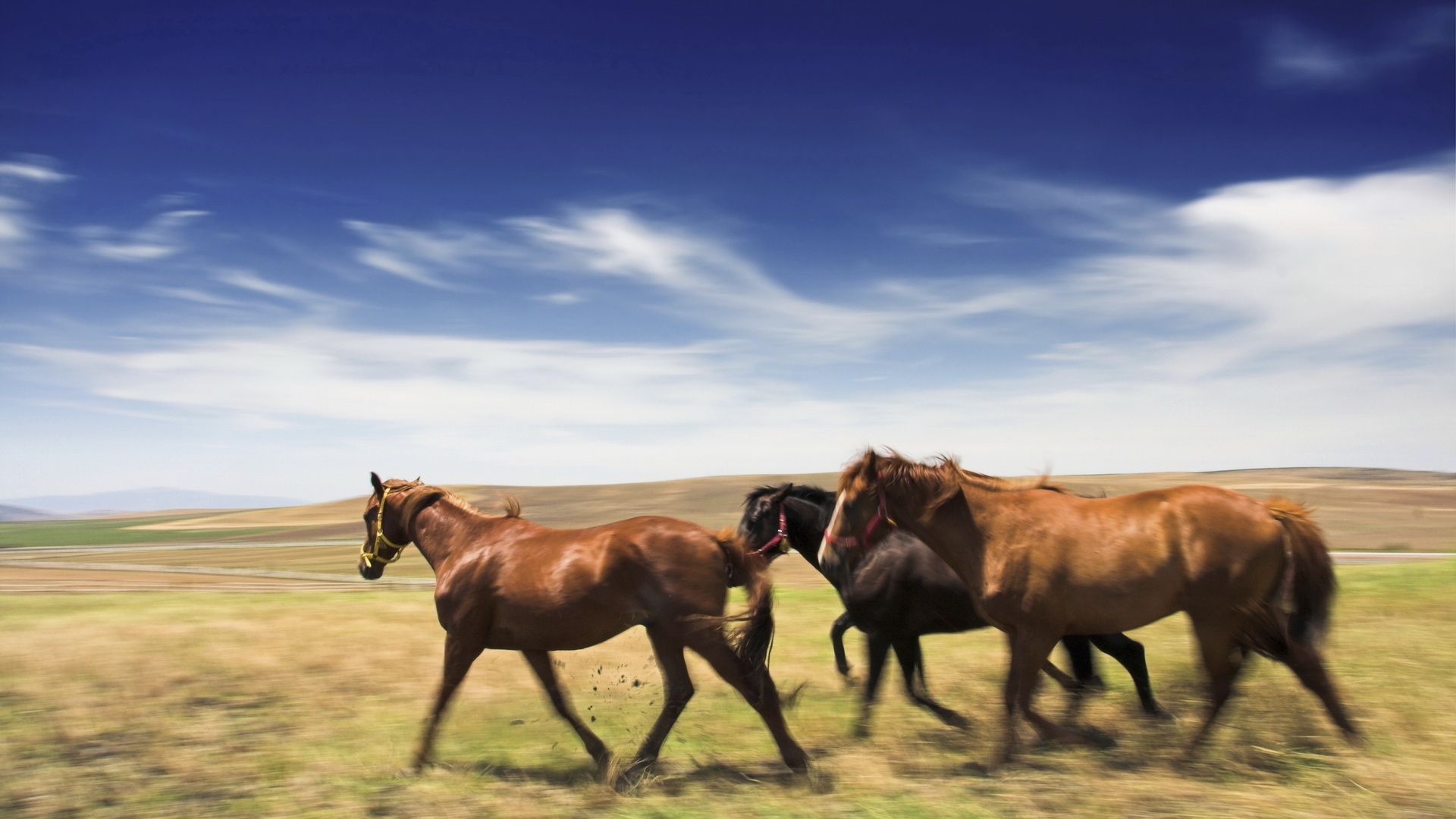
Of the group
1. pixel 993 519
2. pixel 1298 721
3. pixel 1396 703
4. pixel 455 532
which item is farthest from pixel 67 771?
pixel 1396 703

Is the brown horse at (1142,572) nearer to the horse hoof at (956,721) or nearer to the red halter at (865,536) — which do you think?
the red halter at (865,536)

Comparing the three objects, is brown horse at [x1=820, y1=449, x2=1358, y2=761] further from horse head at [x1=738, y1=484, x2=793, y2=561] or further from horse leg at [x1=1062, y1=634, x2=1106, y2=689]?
horse head at [x1=738, y1=484, x2=793, y2=561]

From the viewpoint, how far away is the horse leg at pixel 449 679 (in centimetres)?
557

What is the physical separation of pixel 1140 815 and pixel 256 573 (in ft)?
112

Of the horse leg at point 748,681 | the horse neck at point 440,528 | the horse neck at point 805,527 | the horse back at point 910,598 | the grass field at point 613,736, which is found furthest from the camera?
the horse neck at point 805,527

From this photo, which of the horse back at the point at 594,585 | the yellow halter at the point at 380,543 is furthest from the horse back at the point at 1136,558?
the yellow halter at the point at 380,543

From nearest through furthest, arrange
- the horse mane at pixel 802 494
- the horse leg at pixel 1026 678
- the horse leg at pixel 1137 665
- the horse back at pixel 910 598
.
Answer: the horse leg at pixel 1026 678, the horse leg at pixel 1137 665, the horse back at pixel 910 598, the horse mane at pixel 802 494

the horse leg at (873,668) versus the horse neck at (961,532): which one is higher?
the horse neck at (961,532)

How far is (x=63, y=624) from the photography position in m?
10.1

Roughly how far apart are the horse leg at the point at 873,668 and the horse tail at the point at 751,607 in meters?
1.57

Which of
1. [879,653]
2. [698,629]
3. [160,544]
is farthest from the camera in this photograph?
[160,544]

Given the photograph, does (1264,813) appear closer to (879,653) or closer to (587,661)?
(879,653)

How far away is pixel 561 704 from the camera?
234 inches

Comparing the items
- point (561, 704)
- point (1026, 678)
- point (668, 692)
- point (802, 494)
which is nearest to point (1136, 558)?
point (1026, 678)
